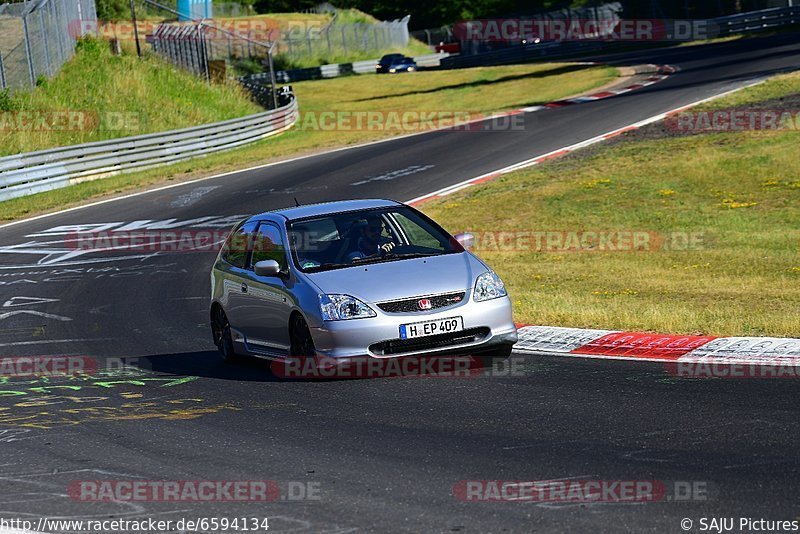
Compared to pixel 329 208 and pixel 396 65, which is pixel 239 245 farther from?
pixel 396 65

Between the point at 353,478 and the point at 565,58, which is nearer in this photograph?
the point at 353,478

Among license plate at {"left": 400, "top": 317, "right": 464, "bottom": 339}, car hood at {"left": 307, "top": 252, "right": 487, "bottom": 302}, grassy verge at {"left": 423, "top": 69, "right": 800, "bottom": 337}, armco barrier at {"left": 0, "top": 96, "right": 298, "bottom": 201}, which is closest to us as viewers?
license plate at {"left": 400, "top": 317, "right": 464, "bottom": 339}

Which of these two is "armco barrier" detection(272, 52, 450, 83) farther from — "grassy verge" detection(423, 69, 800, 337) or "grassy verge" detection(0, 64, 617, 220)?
"grassy verge" detection(423, 69, 800, 337)

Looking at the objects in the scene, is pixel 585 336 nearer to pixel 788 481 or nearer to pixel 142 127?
pixel 788 481

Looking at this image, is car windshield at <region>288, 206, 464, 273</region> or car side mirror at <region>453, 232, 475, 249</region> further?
car side mirror at <region>453, 232, 475, 249</region>

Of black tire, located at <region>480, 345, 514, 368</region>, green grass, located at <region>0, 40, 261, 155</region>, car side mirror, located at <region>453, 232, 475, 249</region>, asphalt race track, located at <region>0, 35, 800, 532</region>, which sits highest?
green grass, located at <region>0, 40, 261, 155</region>

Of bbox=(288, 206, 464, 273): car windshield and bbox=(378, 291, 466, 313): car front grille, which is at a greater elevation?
bbox=(288, 206, 464, 273): car windshield

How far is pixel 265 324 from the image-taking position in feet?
36.3

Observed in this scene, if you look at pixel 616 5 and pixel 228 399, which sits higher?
pixel 616 5

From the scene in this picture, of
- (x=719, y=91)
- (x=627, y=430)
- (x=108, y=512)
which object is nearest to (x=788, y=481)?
(x=627, y=430)

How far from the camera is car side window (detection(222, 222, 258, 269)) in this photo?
11883 millimetres

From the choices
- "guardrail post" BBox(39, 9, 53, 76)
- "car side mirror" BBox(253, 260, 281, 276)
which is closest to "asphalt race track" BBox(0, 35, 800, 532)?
"car side mirror" BBox(253, 260, 281, 276)

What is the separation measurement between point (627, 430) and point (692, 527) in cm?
197

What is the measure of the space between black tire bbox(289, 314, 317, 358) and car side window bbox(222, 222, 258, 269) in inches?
58.9
